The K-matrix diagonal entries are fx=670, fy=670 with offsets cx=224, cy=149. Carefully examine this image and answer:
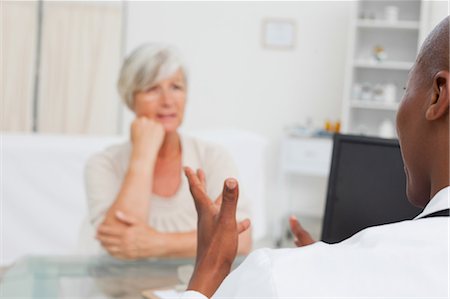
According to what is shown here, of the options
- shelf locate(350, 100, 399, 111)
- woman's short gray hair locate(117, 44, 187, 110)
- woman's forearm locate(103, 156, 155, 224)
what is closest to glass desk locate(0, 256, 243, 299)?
woman's forearm locate(103, 156, 155, 224)

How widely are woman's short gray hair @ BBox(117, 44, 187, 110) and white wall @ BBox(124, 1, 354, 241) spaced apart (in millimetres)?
3013

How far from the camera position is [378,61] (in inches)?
176

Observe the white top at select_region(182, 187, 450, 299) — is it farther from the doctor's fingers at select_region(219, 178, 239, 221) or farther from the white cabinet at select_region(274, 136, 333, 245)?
the white cabinet at select_region(274, 136, 333, 245)

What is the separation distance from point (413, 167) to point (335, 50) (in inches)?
166

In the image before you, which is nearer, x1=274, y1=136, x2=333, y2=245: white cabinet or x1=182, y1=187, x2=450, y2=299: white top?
x1=182, y1=187, x2=450, y2=299: white top

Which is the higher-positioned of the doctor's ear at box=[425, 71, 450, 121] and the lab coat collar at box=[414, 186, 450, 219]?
the doctor's ear at box=[425, 71, 450, 121]

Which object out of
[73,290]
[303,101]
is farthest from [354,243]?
[303,101]

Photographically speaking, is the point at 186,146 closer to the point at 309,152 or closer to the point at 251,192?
the point at 251,192

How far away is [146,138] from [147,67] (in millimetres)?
213

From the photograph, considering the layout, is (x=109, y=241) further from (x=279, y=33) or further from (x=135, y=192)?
(x=279, y=33)

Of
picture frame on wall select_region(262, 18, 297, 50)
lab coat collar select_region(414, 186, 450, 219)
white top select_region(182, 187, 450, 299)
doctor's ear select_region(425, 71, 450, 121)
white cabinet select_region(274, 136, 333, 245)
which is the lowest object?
white cabinet select_region(274, 136, 333, 245)

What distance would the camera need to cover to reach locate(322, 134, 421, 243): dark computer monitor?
135 centimetres

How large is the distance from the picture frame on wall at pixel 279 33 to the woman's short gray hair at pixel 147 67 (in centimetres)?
304

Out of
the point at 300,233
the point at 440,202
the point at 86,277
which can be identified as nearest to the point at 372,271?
the point at 440,202
